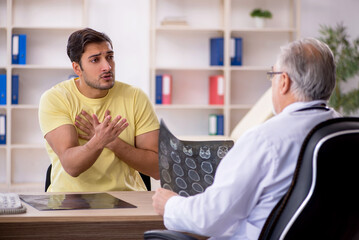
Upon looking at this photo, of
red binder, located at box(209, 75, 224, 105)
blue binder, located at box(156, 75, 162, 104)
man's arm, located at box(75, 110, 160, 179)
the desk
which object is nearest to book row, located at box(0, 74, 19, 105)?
blue binder, located at box(156, 75, 162, 104)

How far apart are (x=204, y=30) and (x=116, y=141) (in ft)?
12.2

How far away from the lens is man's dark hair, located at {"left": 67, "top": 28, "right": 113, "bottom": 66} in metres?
2.66

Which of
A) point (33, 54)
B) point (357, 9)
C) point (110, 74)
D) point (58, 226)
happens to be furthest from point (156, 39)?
point (58, 226)

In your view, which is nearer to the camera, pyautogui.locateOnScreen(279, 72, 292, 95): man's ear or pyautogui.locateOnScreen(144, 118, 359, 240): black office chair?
pyautogui.locateOnScreen(144, 118, 359, 240): black office chair

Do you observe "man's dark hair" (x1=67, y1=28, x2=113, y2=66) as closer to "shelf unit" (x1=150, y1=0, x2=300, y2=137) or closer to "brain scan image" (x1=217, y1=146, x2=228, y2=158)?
"brain scan image" (x1=217, y1=146, x2=228, y2=158)

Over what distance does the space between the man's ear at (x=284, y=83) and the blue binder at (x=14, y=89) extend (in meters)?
4.54

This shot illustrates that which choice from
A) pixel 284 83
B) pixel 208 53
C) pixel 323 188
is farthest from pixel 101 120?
pixel 208 53

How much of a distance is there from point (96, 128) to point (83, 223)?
0.55 meters

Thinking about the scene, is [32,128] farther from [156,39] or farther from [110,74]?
[110,74]

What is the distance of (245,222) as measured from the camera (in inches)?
60.0

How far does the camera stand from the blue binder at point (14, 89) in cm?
567

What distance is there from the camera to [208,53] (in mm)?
6152

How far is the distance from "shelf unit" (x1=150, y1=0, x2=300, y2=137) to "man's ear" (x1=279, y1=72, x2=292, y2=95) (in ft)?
14.4

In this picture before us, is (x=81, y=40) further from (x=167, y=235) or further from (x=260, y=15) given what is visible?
(x=260, y=15)
